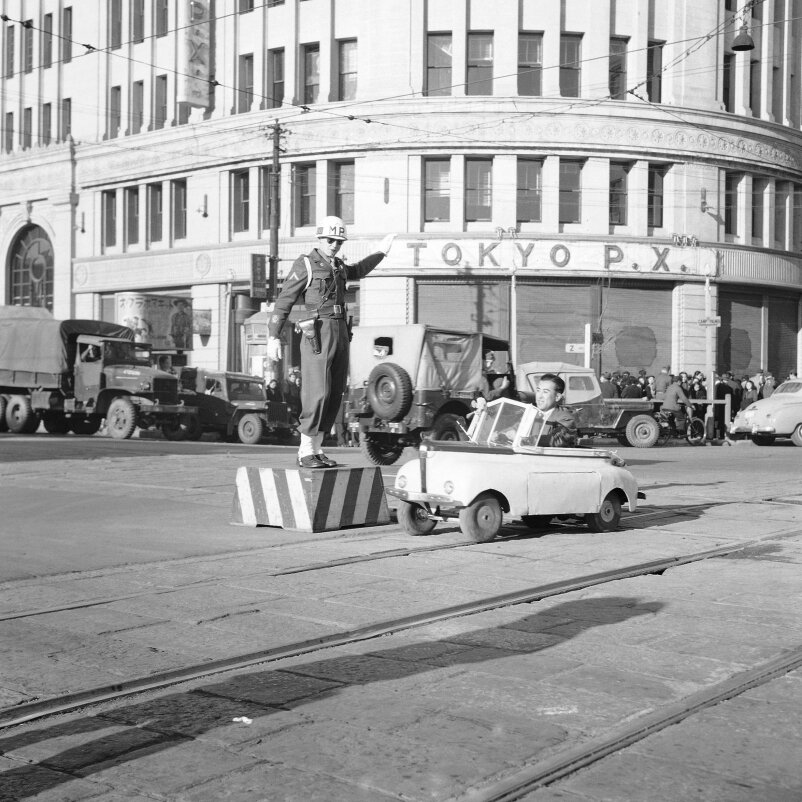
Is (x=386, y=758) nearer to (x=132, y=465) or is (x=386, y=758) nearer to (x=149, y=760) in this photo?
(x=149, y=760)

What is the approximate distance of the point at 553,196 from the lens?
129 ft

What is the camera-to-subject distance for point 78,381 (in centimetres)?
3094

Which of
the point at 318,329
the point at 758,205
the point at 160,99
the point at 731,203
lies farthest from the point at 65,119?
the point at 318,329

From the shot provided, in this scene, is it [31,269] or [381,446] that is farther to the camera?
[31,269]

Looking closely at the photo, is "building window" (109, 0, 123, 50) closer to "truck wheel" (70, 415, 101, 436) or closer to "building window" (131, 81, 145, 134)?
"building window" (131, 81, 145, 134)

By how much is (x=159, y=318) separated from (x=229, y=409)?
1349 centimetres

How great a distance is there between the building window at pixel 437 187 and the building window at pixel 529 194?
2.30 metres

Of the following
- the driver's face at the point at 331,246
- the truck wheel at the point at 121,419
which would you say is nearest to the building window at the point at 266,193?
the truck wheel at the point at 121,419

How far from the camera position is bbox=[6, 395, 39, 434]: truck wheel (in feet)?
104

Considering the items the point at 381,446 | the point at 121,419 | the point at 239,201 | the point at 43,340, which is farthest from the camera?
the point at 239,201

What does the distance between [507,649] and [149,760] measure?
7.18 ft

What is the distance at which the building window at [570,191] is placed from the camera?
3947cm

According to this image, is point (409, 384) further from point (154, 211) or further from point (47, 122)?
point (47, 122)

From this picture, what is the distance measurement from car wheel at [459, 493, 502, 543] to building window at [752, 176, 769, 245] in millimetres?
34669
